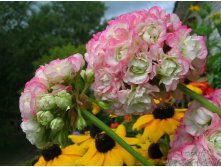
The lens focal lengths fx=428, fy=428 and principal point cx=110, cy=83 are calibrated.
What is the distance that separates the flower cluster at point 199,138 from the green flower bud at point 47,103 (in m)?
0.22

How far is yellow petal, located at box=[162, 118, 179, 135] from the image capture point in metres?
1.02

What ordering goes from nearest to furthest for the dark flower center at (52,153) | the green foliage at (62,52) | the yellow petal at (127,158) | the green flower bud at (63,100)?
the green flower bud at (63,100) < the yellow petal at (127,158) < the dark flower center at (52,153) < the green foliage at (62,52)

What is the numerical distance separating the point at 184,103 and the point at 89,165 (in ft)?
1.57

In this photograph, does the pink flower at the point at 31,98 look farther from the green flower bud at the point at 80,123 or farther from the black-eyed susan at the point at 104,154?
the black-eyed susan at the point at 104,154

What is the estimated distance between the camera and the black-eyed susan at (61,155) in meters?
1.03

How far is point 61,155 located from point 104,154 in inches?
4.5

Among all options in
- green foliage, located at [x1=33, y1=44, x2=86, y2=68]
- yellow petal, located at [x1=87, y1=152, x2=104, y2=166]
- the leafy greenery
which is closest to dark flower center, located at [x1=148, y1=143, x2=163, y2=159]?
yellow petal, located at [x1=87, y1=152, x2=104, y2=166]

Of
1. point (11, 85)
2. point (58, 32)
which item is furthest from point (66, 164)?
point (58, 32)

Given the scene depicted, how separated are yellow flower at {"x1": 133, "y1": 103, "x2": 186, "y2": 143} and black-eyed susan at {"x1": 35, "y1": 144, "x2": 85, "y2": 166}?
6.2 inches

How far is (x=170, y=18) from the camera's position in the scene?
72 cm

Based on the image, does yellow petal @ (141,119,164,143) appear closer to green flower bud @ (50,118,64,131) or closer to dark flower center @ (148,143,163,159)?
dark flower center @ (148,143,163,159)

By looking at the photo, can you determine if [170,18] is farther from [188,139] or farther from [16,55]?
[16,55]

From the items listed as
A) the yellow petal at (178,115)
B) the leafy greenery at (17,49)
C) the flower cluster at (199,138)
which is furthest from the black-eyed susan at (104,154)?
the leafy greenery at (17,49)

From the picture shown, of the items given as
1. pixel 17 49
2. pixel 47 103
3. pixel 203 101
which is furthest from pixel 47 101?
pixel 17 49
